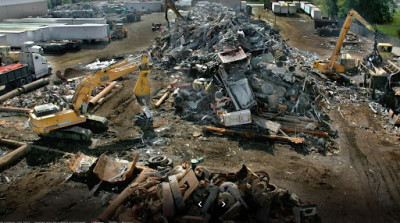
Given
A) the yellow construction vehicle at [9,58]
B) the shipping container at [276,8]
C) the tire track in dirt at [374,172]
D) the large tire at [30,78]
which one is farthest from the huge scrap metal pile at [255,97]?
the shipping container at [276,8]

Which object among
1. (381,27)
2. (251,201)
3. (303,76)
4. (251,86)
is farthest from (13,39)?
(381,27)

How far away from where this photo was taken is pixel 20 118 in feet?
47.8

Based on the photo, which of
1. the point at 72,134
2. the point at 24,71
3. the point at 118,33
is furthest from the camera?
the point at 118,33

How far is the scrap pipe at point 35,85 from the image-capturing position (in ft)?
58.3

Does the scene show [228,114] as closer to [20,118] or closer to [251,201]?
[251,201]

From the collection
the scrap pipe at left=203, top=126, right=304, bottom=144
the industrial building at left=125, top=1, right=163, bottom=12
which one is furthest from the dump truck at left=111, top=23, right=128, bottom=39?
the scrap pipe at left=203, top=126, right=304, bottom=144

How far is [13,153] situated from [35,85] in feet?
26.8

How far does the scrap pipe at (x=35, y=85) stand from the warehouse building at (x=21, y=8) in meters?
20.2

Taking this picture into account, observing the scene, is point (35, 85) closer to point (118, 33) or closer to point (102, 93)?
point (102, 93)

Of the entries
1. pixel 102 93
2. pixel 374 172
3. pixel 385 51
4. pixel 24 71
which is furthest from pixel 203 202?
pixel 385 51

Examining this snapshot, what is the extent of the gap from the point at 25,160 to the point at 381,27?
120ft

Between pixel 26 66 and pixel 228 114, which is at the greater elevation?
pixel 26 66

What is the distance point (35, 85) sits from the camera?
1823cm

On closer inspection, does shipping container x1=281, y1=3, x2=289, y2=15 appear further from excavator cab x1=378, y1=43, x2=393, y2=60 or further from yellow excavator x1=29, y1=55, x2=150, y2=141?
yellow excavator x1=29, y1=55, x2=150, y2=141
